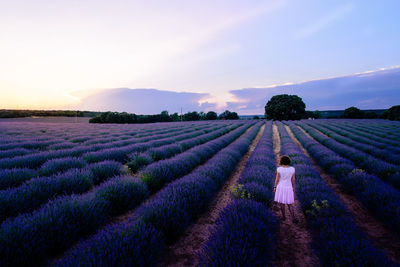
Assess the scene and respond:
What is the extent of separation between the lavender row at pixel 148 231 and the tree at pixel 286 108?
5414 cm

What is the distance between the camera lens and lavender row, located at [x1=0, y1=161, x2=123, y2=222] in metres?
2.71

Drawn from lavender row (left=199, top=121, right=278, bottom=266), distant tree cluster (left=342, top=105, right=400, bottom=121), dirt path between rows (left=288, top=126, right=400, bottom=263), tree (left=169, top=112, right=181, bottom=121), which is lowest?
dirt path between rows (left=288, top=126, right=400, bottom=263)

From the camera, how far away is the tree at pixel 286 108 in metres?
53.6

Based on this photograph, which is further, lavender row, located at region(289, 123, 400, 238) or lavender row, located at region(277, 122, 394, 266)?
lavender row, located at region(289, 123, 400, 238)

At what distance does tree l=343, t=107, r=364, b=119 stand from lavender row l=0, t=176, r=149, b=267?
68.6 m

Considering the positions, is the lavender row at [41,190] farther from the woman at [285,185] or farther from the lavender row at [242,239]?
the woman at [285,185]

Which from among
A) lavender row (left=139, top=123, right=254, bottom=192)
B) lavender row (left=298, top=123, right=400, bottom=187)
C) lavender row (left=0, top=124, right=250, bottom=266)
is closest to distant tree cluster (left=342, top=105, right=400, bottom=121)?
lavender row (left=298, top=123, right=400, bottom=187)

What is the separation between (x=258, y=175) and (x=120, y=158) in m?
4.63

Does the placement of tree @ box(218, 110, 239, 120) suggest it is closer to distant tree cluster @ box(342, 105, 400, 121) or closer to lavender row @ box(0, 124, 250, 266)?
distant tree cluster @ box(342, 105, 400, 121)

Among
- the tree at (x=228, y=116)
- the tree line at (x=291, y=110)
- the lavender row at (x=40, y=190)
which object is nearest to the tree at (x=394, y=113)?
the tree line at (x=291, y=110)

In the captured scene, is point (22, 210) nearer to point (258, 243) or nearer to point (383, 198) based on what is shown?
point (258, 243)

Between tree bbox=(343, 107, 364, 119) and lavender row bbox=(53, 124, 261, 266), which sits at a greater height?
tree bbox=(343, 107, 364, 119)

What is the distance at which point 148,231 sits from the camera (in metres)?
2.06

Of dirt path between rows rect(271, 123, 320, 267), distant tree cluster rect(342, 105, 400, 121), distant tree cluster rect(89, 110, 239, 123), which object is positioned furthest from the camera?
distant tree cluster rect(89, 110, 239, 123)
